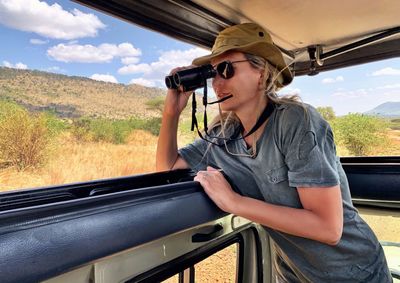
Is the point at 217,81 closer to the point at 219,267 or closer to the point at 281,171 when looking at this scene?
the point at 281,171

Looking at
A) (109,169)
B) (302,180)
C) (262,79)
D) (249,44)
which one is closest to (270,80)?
(262,79)

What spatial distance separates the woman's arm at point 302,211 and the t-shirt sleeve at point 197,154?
38 cm

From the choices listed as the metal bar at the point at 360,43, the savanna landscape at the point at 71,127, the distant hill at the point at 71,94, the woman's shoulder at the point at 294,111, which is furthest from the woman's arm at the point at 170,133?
the distant hill at the point at 71,94

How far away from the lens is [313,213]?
3.59 ft

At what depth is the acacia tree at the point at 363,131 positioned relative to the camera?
448 centimetres

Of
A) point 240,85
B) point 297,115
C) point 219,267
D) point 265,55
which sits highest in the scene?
point 265,55

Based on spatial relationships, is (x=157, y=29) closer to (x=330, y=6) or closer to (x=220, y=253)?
(x=330, y=6)

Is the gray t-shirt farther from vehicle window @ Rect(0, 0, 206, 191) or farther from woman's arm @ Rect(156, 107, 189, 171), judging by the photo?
vehicle window @ Rect(0, 0, 206, 191)

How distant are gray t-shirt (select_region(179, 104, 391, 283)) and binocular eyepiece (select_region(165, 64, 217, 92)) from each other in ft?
0.83

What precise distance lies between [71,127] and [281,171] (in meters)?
3.12

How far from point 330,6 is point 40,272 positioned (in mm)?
1532

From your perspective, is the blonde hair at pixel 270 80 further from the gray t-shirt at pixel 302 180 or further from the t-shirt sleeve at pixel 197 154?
the t-shirt sleeve at pixel 197 154

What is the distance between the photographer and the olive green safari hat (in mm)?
Answer: 1292

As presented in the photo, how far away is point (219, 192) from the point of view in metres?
1.14
